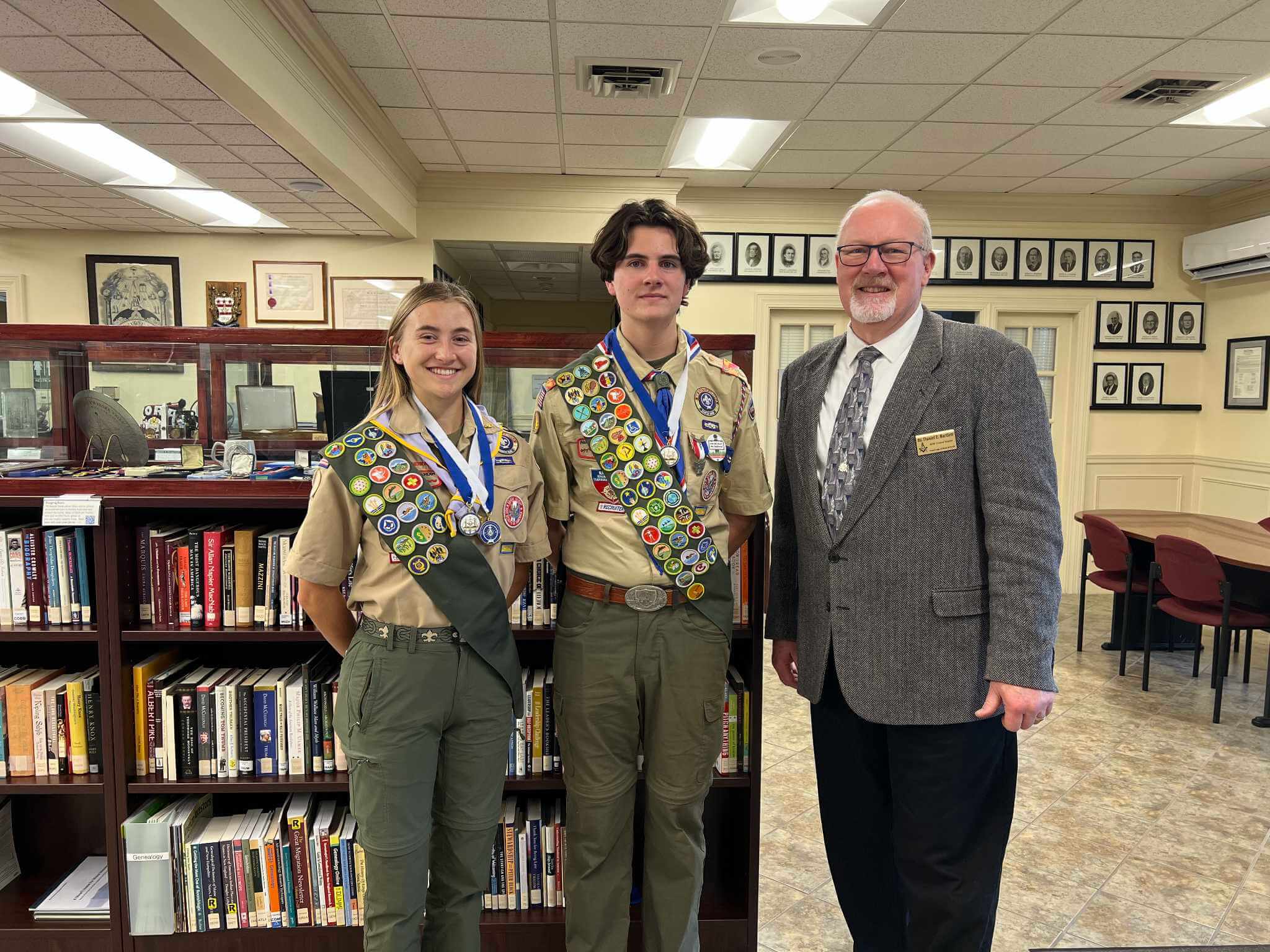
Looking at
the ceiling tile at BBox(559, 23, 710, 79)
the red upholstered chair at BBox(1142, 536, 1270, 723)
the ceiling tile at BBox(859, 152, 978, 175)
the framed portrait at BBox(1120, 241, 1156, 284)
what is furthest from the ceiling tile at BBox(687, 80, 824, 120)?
the framed portrait at BBox(1120, 241, 1156, 284)

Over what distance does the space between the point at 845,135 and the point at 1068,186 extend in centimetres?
245

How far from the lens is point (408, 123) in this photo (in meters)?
4.91

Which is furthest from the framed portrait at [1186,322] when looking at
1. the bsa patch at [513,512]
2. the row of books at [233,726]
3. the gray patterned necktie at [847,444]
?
the row of books at [233,726]

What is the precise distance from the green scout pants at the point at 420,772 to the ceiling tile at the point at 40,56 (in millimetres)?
2820

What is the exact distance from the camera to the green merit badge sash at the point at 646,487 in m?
1.68

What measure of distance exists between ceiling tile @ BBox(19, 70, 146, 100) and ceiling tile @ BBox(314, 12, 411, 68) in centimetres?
89

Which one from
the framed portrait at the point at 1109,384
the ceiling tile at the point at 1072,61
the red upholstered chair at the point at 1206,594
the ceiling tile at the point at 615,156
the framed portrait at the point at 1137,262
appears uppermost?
the ceiling tile at the point at 615,156

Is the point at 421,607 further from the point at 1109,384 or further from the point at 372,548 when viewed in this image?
the point at 1109,384

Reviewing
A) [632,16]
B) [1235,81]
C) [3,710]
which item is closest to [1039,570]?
[3,710]

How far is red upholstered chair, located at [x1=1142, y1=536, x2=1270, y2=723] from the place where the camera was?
392 centimetres

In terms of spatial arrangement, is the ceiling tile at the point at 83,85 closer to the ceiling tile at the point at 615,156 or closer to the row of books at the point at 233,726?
the row of books at the point at 233,726

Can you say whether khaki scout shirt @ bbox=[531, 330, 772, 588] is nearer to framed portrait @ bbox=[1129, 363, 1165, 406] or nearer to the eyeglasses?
the eyeglasses

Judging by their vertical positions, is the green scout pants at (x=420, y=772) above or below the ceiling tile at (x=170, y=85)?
below

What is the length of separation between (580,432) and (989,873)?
1.29m
